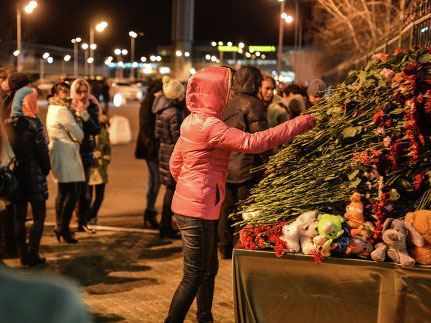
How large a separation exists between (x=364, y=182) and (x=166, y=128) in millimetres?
4513

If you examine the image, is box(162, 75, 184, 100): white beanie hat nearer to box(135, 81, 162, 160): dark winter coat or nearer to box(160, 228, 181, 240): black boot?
box(135, 81, 162, 160): dark winter coat

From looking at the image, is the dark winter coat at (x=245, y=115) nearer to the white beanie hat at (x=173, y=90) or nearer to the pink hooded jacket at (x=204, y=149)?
the white beanie hat at (x=173, y=90)

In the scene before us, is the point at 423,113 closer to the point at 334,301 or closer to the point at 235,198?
the point at 334,301

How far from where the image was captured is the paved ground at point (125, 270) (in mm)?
6266

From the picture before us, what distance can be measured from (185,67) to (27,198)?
228 feet

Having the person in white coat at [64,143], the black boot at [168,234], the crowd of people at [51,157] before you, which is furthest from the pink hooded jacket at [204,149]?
the black boot at [168,234]

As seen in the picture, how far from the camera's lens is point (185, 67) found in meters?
75.9

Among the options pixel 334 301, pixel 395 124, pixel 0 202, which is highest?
pixel 395 124

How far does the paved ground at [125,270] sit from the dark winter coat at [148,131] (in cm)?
101

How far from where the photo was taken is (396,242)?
408 centimetres

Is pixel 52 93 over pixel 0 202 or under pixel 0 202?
over

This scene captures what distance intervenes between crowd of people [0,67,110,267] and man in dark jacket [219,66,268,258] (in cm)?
186

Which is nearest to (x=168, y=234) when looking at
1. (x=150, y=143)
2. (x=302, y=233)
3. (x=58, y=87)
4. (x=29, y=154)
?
(x=150, y=143)

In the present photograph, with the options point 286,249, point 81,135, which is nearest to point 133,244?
point 81,135
